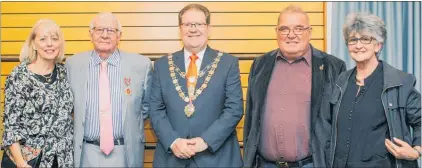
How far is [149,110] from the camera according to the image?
11.4 ft

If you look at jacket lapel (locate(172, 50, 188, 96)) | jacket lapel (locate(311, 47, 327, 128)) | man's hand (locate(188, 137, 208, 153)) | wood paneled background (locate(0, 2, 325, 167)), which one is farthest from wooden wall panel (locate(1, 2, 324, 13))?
man's hand (locate(188, 137, 208, 153))

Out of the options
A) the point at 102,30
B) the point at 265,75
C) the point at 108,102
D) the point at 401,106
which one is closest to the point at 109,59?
the point at 102,30

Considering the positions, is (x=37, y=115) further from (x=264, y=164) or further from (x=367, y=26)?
(x=367, y=26)

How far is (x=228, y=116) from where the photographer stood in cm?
328

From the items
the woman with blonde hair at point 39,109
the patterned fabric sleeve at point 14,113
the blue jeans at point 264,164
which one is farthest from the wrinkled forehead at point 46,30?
the blue jeans at point 264,164

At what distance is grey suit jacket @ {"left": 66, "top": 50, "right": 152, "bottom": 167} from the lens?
11.0ft

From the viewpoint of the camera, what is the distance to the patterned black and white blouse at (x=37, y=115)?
317 cm

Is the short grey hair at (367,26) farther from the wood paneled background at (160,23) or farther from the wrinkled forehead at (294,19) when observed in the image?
the wood paneled background at (160,23)

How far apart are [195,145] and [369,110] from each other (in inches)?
43.5

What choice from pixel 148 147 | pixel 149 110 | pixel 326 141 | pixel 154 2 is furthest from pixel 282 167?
pixel 154 2

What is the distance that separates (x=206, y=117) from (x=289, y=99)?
560 mm

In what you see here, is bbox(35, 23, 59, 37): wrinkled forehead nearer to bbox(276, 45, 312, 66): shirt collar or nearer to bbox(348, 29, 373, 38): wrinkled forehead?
bbox(276, 45, 312, 66): shirt collar

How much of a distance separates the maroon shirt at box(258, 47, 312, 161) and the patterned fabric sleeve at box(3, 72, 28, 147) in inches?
60.9

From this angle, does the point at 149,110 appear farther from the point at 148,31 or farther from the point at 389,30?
the point at 389,30
